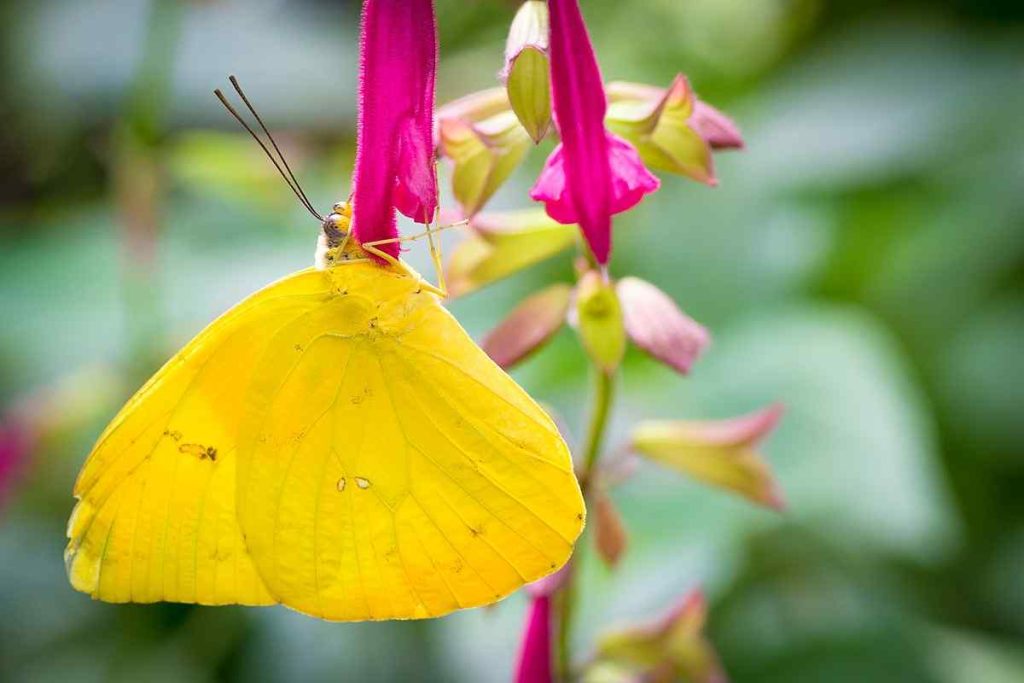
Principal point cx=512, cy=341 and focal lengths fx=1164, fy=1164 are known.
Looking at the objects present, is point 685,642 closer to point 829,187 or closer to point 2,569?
point 829,187

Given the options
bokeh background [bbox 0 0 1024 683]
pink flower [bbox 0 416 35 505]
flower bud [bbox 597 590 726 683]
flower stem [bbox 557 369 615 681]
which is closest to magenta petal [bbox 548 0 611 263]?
flower stem [bbox 557 369 615 681]

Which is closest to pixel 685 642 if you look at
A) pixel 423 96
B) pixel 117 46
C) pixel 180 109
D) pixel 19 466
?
pixel 423 96

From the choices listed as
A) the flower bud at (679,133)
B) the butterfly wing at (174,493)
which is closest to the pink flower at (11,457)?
the butterfly wing at (174,493)

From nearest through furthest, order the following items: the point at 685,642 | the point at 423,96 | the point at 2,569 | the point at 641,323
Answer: the point at 423,96 < the point at 641,323 < the point at 685,642 < the point at 2,569

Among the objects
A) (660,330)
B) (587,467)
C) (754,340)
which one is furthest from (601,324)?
(754,340)

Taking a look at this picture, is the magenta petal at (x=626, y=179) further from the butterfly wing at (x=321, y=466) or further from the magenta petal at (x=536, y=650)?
the magenta petal at (x=536, y=650)

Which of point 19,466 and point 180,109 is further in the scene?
point 180,109

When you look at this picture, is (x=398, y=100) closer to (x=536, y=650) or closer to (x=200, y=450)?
(x=200, y=450)

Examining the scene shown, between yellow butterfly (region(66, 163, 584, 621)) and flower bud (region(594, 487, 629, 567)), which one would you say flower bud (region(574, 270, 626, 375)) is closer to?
yellow butterfly (region(66, 163, 584, 621))
